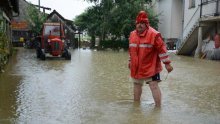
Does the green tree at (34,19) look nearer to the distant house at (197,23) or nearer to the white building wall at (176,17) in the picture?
the white building wall at (176,17)

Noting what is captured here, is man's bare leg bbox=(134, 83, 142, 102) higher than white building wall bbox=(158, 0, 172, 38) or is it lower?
lower

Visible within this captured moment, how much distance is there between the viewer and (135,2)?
44906 mm

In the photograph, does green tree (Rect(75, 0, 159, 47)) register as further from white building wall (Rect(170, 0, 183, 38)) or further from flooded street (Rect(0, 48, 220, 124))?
flooded street (Rect(0, 48, 220, 124))

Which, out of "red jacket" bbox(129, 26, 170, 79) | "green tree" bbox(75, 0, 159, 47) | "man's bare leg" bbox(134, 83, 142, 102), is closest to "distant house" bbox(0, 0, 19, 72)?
"man's bare leg" bbox(134, 83, 142, 102)

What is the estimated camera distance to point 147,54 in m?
7.94

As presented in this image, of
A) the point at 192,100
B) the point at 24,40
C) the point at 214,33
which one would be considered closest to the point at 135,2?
the point at 24,40

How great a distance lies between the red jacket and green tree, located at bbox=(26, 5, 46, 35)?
130 feet

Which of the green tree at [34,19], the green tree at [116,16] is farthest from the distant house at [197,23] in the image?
the green tree at [34,19]

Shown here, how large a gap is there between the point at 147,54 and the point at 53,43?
14489mm

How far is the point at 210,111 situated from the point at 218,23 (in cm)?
2162

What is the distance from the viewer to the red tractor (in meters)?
22.0

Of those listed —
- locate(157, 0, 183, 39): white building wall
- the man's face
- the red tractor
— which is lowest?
the red tractor

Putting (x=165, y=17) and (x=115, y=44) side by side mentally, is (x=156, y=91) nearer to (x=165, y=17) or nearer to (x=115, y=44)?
(x=115, y=44)

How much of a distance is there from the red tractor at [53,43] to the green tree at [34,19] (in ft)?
80.7
